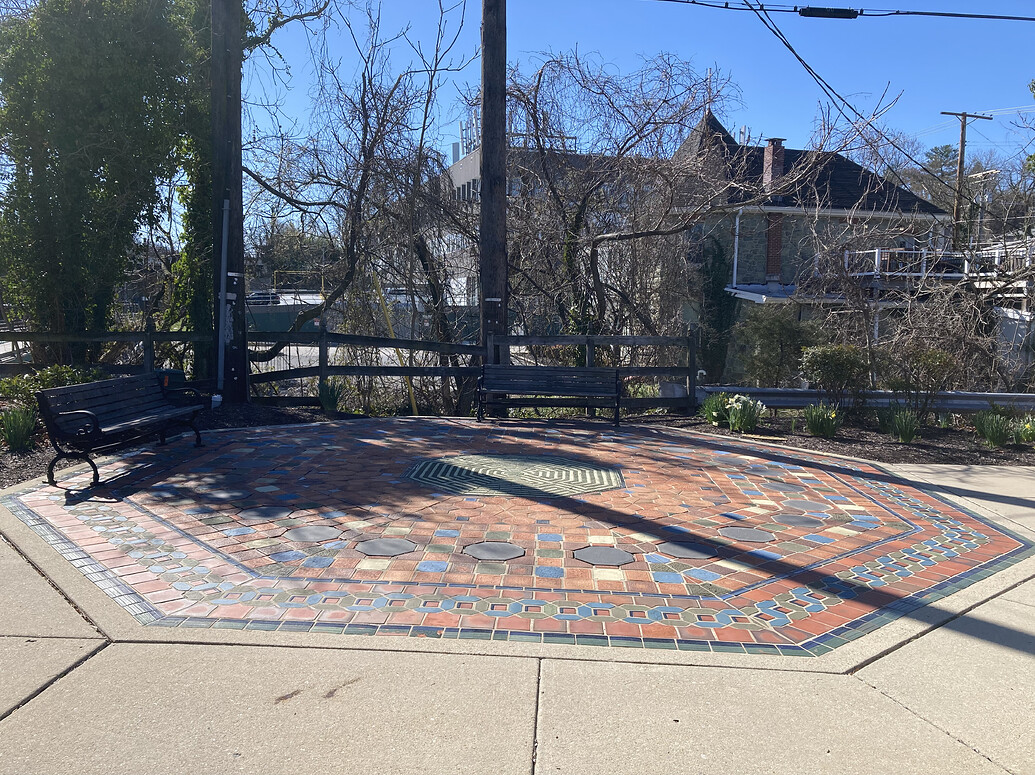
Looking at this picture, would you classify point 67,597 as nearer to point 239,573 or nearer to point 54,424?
point 239,573

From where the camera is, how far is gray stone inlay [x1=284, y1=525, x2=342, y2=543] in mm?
5238

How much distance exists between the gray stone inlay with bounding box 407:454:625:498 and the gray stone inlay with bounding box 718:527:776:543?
4.55 ft

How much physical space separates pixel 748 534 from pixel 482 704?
9.96 feet

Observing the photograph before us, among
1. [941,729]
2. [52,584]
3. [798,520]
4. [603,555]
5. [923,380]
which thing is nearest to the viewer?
[941,729]

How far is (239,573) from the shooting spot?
4602 mm

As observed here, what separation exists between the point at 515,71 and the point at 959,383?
9.38 metres

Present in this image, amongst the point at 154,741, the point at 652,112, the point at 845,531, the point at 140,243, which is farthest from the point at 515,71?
the point at 154,741

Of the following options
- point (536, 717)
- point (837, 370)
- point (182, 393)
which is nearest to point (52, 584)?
point (536, 717)

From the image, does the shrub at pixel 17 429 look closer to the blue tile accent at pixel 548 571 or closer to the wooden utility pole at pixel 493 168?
the wooden utility pole at pixel 493 168

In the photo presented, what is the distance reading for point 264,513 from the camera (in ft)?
19.1

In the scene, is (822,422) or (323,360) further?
(323,360)

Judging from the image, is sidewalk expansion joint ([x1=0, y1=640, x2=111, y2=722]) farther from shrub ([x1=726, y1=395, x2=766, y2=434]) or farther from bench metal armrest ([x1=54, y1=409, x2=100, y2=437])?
shrub ([x1=726, y1=395, x2=766, y2=434])

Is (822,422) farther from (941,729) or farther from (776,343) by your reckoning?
(941,729)

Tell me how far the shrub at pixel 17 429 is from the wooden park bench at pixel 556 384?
5323 millimetres
